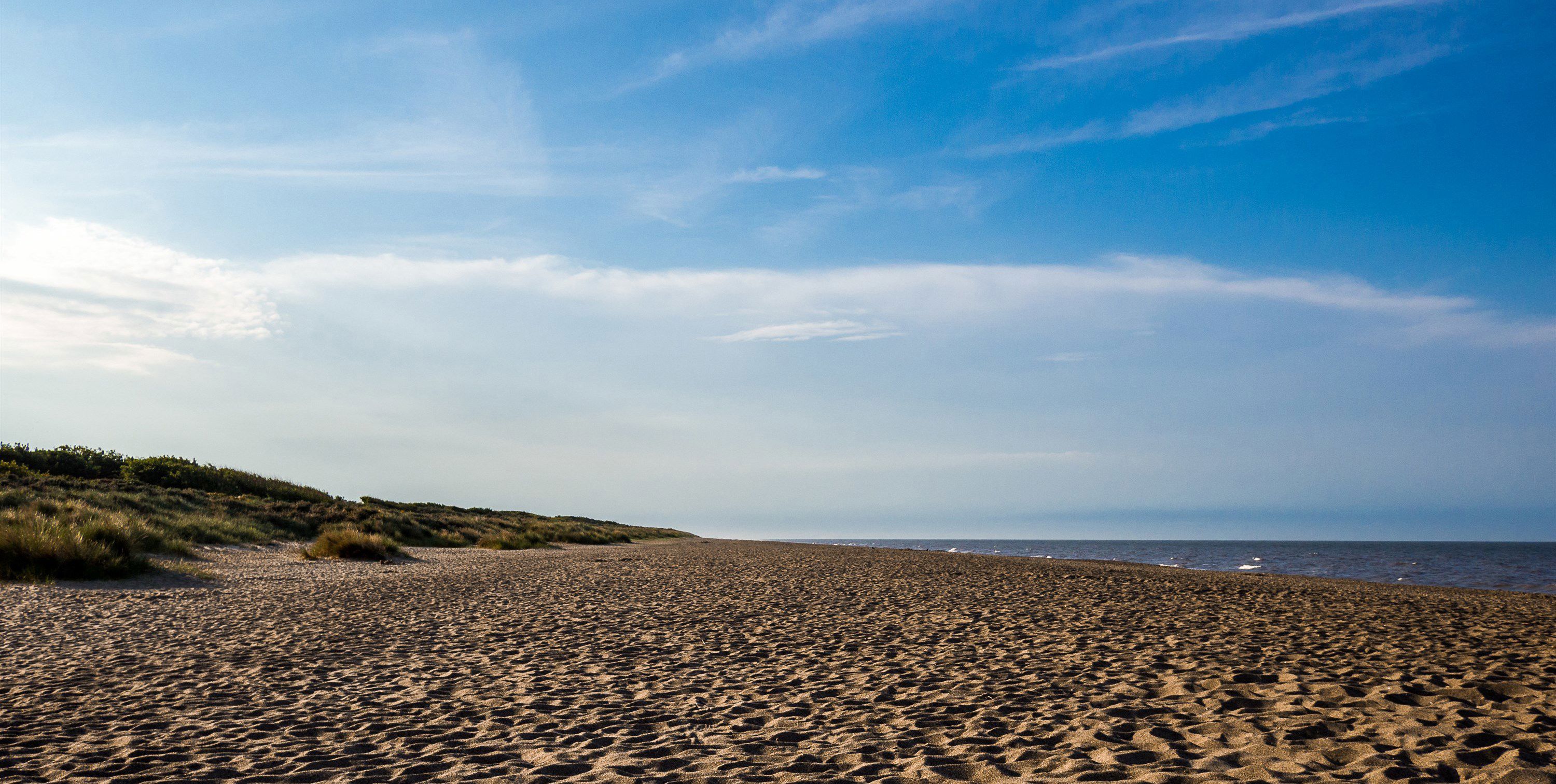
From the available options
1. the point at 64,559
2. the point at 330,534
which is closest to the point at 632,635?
the point at 64,559

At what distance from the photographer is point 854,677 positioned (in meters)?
8.11

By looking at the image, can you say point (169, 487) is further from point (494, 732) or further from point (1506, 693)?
point (1506, 693)

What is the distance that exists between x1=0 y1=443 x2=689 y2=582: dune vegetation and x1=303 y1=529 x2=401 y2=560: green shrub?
33 millimetres

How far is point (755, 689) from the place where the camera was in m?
7.57

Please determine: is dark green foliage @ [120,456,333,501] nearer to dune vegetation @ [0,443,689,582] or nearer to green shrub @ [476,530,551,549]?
dune vegetation @ [0,443,689,582]

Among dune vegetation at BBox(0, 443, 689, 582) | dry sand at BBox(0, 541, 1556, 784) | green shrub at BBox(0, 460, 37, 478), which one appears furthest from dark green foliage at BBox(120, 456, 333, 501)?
dry sand at BBox(0, 541, 1556, 784)

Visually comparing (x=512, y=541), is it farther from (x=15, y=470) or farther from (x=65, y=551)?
(x=65, y=551)

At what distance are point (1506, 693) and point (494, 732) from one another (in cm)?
850

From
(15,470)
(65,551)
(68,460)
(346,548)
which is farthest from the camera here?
(68,460)

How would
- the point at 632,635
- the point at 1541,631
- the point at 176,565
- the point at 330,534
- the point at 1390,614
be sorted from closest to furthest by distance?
the point at 632,635 → the point at 1541,631 → the point at 1390,614 → the point at 176,565 → the point at 330,534

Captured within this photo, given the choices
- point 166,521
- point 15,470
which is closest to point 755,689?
point 166,521

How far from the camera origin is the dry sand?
5.33 metres

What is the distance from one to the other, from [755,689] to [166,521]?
25.8 metres

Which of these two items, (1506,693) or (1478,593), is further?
(1478,593)
